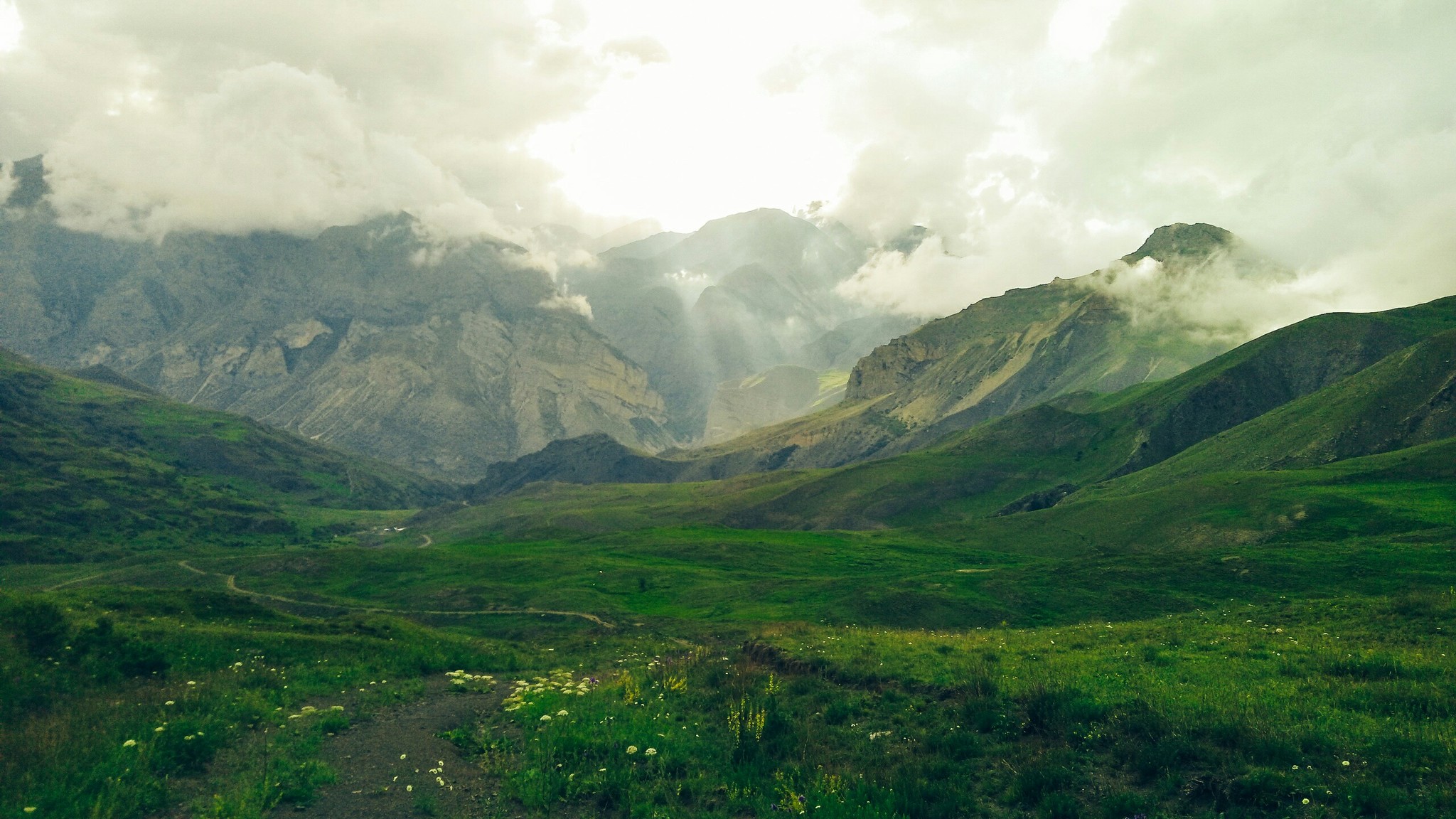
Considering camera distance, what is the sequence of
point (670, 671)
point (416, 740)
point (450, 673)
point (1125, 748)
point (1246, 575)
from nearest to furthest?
point (1125, 748), point (416, 740), point (670, 671), point (450, 673), point (1246, 575)

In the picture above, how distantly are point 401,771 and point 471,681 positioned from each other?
11.8 m

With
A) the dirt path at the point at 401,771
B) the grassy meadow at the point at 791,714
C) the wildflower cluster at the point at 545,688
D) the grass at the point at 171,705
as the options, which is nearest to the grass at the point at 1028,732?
the grassy meadow at the point at 791,714

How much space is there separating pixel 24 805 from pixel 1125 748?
71.2 ft

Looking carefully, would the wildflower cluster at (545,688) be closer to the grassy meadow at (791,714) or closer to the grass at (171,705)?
the grassy meadow at (791,714)

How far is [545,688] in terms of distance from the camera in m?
28.2

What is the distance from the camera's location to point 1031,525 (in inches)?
5945

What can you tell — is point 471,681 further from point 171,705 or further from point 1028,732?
point 1028,732

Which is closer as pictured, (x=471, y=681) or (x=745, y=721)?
(x=745, y=721)

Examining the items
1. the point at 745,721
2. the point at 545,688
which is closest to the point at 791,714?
the point at 745,721

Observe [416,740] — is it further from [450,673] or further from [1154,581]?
[1154,581]

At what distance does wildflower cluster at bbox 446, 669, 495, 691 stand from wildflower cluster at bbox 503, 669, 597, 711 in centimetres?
102

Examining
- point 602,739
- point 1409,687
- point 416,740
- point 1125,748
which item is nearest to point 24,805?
point 416,740

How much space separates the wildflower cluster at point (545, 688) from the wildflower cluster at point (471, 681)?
3.33ft

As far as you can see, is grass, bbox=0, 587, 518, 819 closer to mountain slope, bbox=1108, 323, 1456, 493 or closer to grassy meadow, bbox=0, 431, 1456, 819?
grassy meadow, bbox=0, 431, 1456, 819
